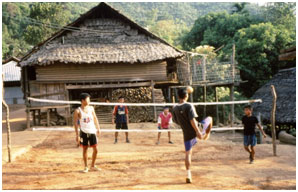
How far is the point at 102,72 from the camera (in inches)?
661

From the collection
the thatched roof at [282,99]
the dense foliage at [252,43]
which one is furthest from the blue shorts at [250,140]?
the dense foliage at [252,43]

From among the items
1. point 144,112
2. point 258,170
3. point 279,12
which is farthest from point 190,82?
point 279,12

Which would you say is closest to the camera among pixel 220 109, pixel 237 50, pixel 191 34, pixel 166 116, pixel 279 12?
pixel 166 116

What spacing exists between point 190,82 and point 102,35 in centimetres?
597

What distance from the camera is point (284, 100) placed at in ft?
60.5

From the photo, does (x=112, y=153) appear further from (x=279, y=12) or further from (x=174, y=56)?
(x=279, y=12)

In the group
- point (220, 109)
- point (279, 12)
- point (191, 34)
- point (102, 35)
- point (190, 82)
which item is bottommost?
point (220, 109)

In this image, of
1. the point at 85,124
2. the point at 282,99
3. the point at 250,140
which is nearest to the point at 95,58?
the point at 85,124

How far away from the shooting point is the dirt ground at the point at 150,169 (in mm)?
5293

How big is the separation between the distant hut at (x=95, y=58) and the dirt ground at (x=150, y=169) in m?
7.18

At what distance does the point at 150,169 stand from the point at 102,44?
11874 millimetres

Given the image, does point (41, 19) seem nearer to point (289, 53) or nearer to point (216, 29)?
point (216, 29)

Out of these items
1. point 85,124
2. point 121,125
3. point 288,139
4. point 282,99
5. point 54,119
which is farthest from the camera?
point 282,99

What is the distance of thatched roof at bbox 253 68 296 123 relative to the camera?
17297 mm
